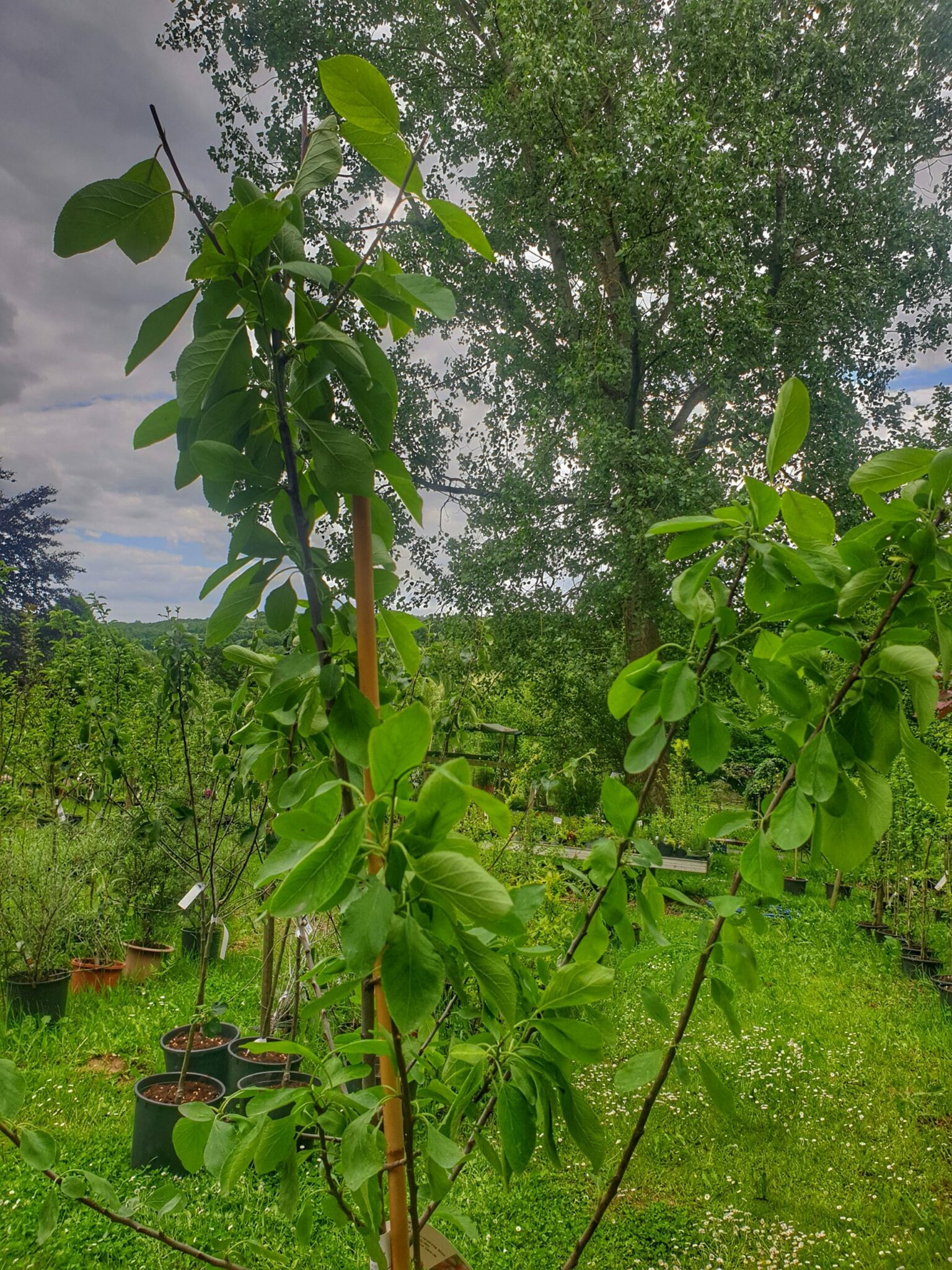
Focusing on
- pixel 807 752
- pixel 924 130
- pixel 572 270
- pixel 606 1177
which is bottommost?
pixel 606 1177

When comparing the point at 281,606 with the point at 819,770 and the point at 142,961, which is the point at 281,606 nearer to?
the point at 819,770

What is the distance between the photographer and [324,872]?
0.39m

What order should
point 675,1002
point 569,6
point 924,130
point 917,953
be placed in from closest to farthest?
point 675,1002, point 917,953, point 569,6, point 924,130

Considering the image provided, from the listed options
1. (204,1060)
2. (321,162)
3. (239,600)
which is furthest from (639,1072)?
(204,1060)

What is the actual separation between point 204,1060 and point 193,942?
1961 millimetres

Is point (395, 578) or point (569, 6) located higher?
point (569, 6)

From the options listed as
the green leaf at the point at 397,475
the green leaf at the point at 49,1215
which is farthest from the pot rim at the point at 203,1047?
the green leaf at the point at 397,475

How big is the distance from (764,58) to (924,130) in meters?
2.26

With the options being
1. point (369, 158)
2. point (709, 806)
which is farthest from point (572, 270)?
point (369, 158)

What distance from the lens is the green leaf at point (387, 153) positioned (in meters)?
0.53

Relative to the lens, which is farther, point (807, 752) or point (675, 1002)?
point (675, 1002)

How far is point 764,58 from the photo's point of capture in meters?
6.57

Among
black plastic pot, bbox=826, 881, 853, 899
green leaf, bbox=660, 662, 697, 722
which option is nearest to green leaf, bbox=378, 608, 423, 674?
green leaf, bbox=660, 662, 697, 722

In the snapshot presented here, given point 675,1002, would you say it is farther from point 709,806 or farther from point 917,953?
point 709,806
